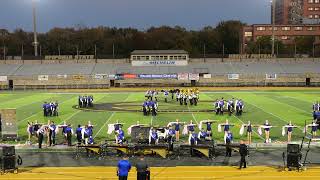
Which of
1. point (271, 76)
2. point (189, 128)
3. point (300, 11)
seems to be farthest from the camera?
point (300, 11)

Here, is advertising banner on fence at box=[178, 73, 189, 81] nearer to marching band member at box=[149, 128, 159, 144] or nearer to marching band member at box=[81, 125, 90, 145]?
marching band member at box=[81, 125, 90, 145]

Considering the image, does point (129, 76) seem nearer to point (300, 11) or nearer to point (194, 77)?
point (194, 77)

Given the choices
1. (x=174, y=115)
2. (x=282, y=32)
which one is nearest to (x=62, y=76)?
(x=174, y=115)

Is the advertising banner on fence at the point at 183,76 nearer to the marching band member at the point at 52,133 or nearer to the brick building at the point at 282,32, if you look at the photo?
the marching band member at the point at 52,133

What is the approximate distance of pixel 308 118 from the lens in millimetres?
30406

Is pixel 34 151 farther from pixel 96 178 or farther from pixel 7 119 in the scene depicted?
pixel 96 178

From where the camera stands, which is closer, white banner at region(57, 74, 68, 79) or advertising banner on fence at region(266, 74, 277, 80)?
advertising banner on fence at region(266, 74, 277, 80)

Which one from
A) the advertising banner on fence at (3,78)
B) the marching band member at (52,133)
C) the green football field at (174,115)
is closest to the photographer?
the marching band member at (52,133)

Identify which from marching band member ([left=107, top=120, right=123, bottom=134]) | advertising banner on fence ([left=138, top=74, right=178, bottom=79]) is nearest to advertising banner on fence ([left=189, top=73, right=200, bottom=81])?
advertising banner on fence ([left=138, top=74, right=178, bottom=79])

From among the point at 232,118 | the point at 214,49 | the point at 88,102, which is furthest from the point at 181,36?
the point at 232,118

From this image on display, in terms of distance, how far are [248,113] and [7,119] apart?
1773 cm

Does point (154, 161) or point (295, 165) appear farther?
point (154, 161)

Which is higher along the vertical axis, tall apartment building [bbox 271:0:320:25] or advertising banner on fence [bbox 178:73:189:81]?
tall apartment building [bbox 271:0:320:25]

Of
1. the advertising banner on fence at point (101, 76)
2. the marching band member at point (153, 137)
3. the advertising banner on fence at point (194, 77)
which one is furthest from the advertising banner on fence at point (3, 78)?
the marching band member at point (153, 137)
